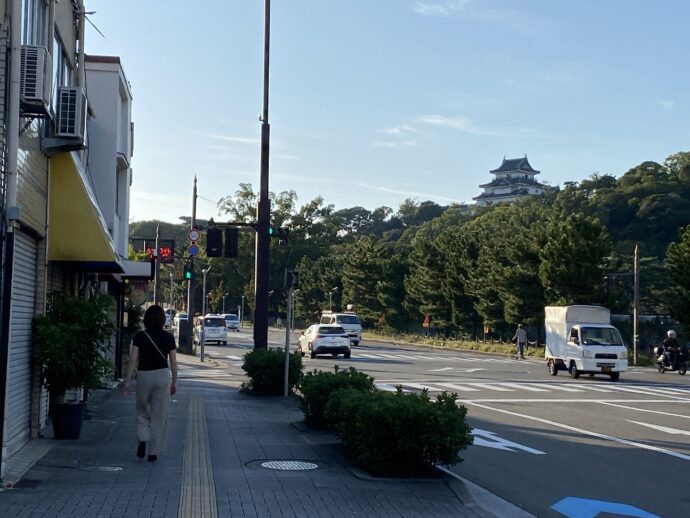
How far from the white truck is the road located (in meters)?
0.72

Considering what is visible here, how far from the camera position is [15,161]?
9.64m

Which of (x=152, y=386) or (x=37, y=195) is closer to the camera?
(x=152, y=386)

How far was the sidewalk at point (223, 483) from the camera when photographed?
8164mm

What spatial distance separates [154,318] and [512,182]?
457 feet

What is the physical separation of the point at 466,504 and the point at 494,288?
152 feet

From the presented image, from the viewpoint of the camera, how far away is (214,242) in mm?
24109

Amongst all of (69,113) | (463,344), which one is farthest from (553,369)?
(463,344)

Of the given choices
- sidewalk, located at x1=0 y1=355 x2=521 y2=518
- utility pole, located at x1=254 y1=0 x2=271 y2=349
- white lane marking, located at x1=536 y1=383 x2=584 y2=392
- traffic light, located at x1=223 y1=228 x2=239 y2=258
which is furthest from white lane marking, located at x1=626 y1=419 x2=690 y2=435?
traffic light, located at x1=223 y1=228 x2=239 y2=258

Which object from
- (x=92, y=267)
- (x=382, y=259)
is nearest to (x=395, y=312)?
(x=382, y=259)

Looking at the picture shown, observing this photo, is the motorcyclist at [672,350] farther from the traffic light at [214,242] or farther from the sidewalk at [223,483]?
the sidewalk at [223,483]

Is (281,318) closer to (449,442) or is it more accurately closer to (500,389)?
(500,389)

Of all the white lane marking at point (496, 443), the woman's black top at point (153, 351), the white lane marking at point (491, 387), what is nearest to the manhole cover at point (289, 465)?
the woman's black top at point (153, 351)

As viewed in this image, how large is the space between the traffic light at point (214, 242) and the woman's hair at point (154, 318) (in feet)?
42.3

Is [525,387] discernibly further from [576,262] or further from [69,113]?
[576,262]
